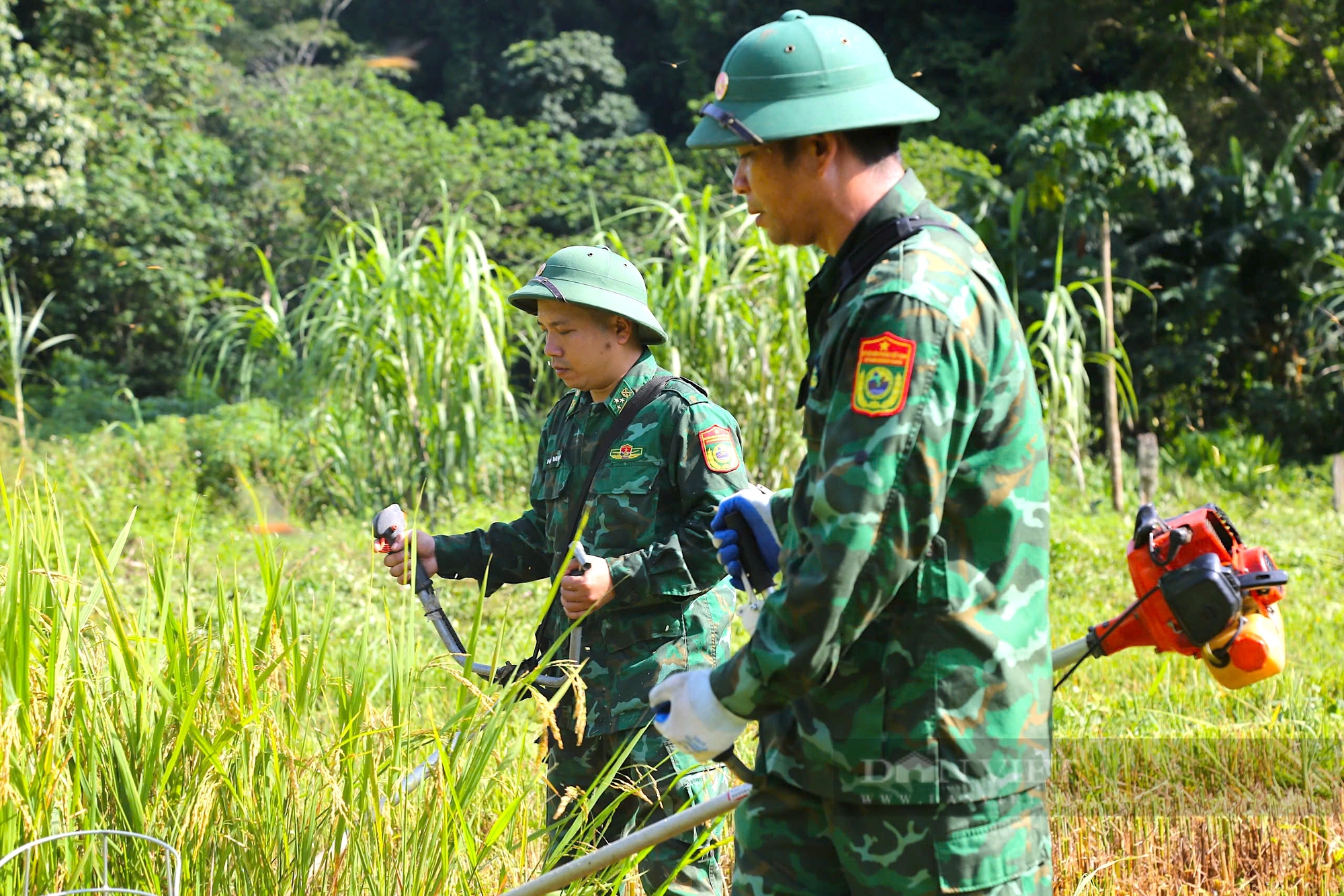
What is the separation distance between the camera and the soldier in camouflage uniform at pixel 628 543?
255 centimetres

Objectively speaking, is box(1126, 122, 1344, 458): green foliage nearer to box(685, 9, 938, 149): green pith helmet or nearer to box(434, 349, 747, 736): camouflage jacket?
box(434, 349, 747, 736): camouflage jacket

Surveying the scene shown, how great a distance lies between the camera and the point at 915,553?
4.88 feet

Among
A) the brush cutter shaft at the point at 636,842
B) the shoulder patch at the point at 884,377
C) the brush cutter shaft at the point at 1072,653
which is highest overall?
the shoulder patch at the point at 884,377

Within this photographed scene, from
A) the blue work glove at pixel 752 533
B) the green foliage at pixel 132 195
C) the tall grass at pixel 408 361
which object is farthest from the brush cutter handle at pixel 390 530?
the green foliage at pixel 132 195

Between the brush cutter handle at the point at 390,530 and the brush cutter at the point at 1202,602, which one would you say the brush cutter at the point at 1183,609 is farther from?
the brush cutter handle at the point at 390,530

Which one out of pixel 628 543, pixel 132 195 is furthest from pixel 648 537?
pixel 132 195

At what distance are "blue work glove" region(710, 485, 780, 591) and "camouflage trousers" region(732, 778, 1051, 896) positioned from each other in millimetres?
282

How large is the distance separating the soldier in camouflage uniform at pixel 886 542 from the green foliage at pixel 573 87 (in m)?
24.8

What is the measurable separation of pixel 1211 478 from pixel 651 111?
18.9 m

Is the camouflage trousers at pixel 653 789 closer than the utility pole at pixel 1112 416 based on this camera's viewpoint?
Yes

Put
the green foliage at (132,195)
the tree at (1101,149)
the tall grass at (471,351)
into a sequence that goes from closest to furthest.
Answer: the tall grass at (471,351), the tree at (1101,149), the green foliage at (132,195)

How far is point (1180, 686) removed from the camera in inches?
188

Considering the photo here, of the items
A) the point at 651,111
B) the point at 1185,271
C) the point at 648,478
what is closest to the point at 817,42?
the point at 648,478

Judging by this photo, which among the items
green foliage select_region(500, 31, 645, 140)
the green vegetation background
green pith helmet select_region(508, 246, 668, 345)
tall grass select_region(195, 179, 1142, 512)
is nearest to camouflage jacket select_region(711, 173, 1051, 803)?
green pith helmet select_region(508, 246, 668, 345)
